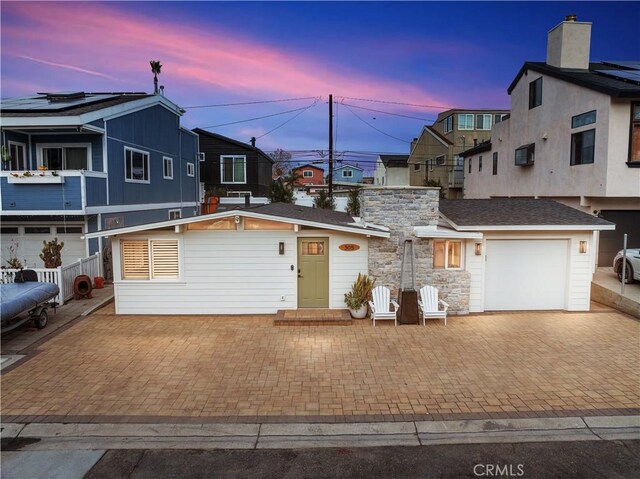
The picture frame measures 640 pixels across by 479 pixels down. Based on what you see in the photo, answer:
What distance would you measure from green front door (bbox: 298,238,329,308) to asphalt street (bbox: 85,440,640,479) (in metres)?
6.49

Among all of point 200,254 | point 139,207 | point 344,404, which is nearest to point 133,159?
point 139,207

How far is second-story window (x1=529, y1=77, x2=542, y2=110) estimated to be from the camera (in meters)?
20.6

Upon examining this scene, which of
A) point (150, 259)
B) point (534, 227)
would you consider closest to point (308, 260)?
point (150, 259)

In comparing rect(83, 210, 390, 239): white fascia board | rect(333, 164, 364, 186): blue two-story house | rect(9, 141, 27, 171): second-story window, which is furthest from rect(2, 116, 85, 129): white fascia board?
rect(333, 164, 364, 186): blue two-story house

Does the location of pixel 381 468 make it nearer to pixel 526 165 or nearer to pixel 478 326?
pixel 478 326

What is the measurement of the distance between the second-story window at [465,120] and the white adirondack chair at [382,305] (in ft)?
109

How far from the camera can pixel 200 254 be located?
11914mm

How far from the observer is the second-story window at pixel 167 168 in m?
22.1

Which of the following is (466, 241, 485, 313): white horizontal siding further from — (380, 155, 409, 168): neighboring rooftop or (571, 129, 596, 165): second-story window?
(571, 129, 596, 165): second-story window

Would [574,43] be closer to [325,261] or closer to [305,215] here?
[305,215]

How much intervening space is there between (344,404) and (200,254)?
21.8 feet

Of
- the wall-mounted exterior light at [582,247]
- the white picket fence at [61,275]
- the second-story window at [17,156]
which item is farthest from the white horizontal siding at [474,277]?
the second-story window at [17,156]

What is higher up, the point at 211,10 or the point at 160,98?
the point at 211,10

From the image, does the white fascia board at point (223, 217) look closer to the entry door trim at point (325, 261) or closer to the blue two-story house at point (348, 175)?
the entry door trim at point (325, 261)
